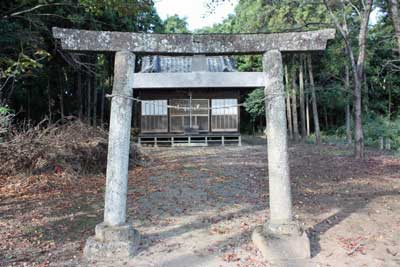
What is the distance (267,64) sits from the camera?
4.63 m

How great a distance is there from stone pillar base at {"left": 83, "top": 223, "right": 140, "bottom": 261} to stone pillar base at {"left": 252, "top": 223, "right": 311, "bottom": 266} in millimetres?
1691

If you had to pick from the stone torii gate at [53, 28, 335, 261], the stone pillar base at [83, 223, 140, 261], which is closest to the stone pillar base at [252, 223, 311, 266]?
the stone torii gate at [53, 28, 335, 261]

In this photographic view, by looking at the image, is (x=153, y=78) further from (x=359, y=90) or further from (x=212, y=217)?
(x=359, y=90)

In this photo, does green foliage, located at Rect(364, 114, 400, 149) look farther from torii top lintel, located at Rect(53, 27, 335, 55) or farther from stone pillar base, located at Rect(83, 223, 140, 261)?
stone pillar base, located at Rect(83, 223, 140, 261)

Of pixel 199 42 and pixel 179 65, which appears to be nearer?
pixel 199 42

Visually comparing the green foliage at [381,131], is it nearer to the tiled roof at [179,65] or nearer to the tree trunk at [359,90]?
the tree trunk at [359,90]

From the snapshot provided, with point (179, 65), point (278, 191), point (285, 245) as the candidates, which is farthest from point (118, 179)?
point (179, 65)

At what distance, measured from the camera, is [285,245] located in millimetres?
4191

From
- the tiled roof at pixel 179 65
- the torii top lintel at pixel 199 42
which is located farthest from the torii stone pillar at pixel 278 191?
the tiled roof at pixel 179 65

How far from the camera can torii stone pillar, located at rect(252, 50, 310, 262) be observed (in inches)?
165

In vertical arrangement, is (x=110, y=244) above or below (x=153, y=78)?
below

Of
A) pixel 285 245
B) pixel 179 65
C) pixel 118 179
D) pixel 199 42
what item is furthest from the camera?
pixel 179 65

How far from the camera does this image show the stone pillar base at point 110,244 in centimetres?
416

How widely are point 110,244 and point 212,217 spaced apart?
2117mm
